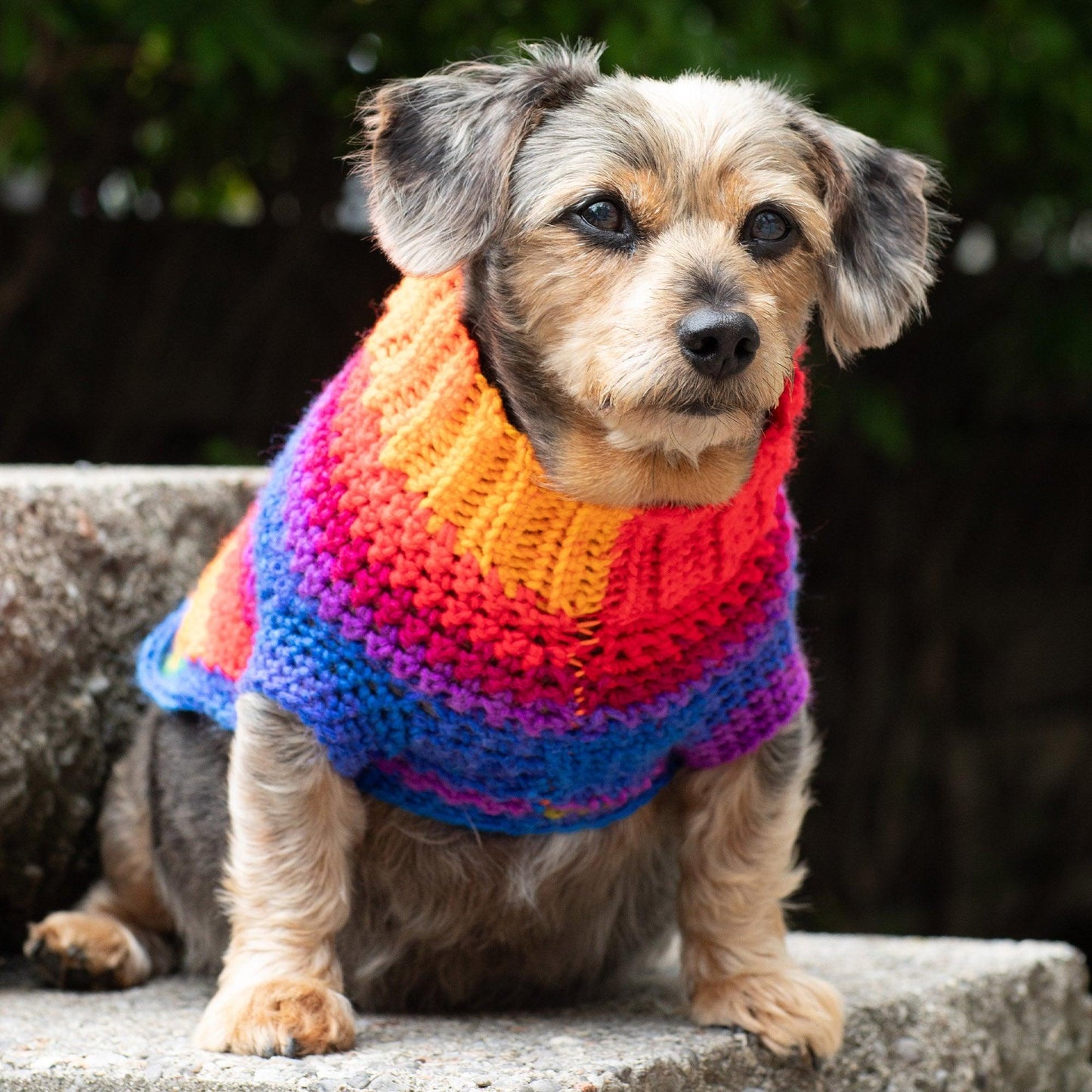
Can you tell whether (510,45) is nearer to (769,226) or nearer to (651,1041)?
(769,226)

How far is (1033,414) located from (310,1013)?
193 inches

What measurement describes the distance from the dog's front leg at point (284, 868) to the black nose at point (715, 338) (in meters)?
0.88

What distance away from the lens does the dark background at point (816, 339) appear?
4613mm

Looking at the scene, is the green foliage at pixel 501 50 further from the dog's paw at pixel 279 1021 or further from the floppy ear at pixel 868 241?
the dog's paw at pixel 279 1021

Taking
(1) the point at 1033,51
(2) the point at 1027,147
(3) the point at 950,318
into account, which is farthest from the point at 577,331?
(3) the point at 950,318

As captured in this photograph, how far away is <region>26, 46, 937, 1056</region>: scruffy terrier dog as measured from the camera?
2.43 meters

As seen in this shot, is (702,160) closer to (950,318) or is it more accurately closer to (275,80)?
(275,80)

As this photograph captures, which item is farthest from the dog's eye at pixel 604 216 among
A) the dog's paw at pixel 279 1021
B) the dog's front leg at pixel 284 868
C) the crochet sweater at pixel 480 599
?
the dog's paw at pixel 279 1021

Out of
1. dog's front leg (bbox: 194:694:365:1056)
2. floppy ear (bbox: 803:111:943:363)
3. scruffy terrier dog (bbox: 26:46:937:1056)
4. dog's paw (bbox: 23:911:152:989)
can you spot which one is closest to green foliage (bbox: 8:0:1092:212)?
floppy ear (bbox: 803:111:943:363)

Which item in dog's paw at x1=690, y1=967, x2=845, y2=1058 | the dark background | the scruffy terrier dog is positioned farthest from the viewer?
the dark background

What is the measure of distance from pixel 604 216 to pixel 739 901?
1214 millimetres

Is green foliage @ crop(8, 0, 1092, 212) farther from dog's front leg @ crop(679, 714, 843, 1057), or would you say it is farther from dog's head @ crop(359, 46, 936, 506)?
dog's front leg @ crop(679, 714, 843, 1057)

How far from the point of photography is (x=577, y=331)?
7.94 ft

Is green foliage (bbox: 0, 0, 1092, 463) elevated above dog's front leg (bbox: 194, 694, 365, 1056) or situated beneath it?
elevated above
